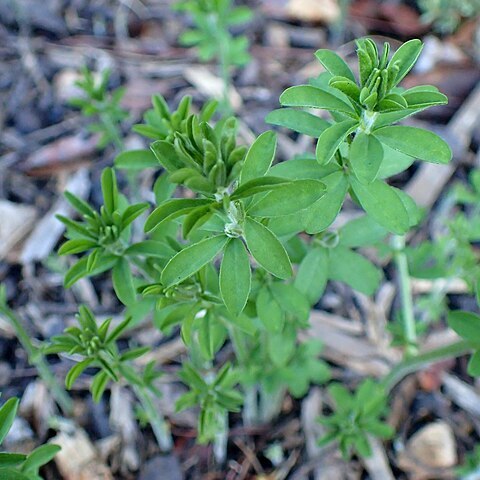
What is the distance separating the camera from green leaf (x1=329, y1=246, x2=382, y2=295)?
6.42 feet

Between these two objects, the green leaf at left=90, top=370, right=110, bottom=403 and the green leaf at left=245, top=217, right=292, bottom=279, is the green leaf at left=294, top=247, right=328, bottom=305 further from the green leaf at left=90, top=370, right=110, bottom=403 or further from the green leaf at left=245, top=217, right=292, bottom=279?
the green leaf at left=90, top=370, right=110, bottom=403

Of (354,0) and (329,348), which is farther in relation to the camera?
(354,0)

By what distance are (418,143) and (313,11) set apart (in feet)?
9.92

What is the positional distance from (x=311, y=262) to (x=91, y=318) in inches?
26.2

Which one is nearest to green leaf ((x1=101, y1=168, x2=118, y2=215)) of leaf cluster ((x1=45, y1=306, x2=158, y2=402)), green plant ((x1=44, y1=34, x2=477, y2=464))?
green plant ((x1=44, y1=34, x2=477, y2=464))

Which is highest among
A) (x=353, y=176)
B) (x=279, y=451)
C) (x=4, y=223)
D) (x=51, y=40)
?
(x=353, y=176)

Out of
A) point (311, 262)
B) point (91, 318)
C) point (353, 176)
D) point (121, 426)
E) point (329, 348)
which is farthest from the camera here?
point (329, 348)

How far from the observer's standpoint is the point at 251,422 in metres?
2.77

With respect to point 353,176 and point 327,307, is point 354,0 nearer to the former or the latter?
point 327,307

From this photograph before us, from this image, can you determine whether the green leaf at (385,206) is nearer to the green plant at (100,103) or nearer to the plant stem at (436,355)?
the plant stem at (436,355)

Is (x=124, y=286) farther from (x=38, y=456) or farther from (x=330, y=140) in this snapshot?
(x=330, y=140)

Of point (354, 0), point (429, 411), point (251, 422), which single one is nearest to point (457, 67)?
point (354, 0)

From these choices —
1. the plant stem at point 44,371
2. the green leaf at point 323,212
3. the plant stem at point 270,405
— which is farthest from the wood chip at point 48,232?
the green leaf at point 323,212

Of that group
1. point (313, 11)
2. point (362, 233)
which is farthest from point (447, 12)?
point (362, 233)
